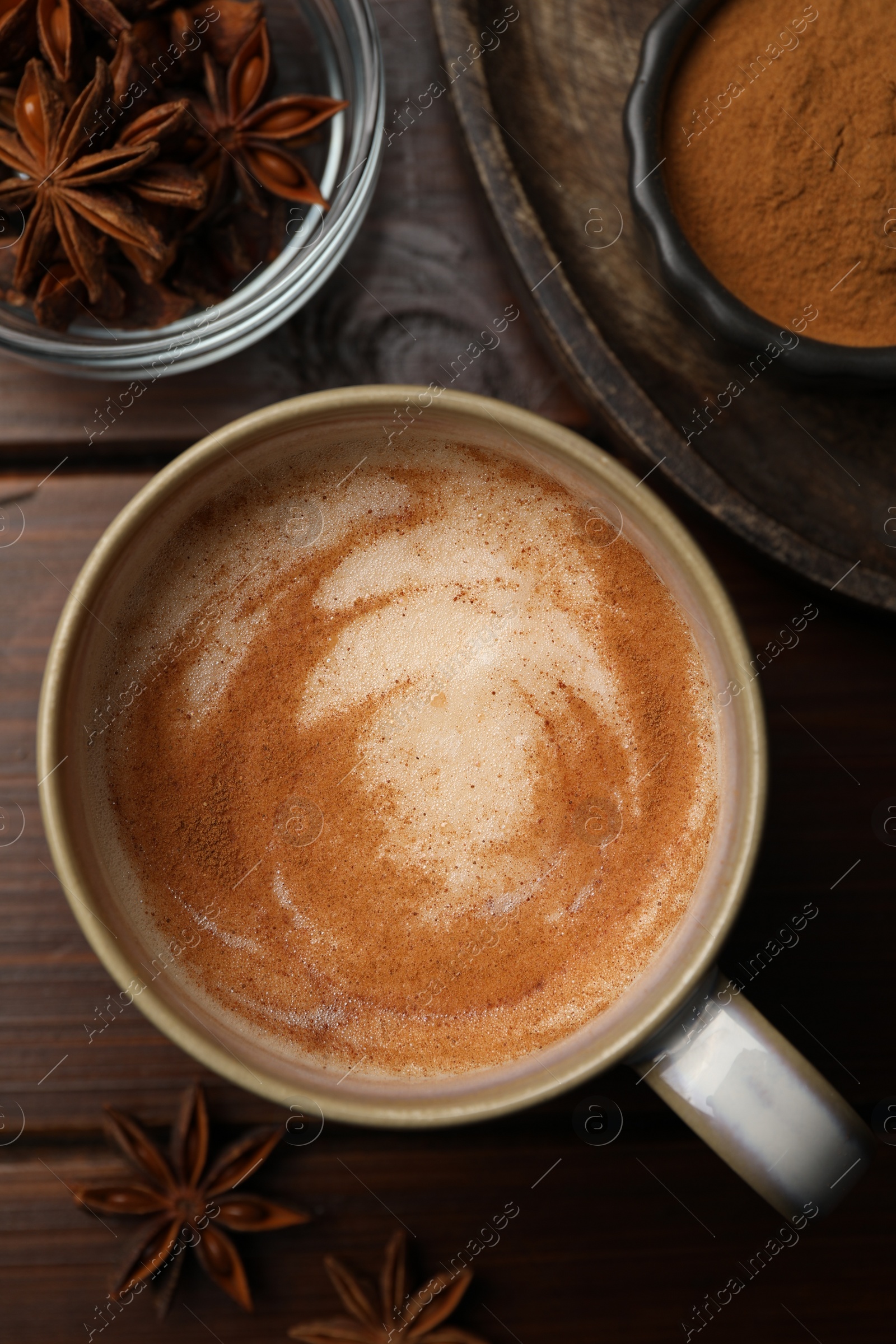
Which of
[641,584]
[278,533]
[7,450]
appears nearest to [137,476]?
[7,450]

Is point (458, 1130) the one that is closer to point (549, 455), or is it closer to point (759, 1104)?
point (759, 1104)


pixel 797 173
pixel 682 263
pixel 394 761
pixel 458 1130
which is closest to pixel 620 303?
pixel 682 263

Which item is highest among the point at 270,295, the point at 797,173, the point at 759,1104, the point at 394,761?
the point at 270,295

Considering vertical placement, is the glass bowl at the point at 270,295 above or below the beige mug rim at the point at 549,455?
above

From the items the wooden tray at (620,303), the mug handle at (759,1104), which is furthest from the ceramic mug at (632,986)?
the wooden tray at (620,303)

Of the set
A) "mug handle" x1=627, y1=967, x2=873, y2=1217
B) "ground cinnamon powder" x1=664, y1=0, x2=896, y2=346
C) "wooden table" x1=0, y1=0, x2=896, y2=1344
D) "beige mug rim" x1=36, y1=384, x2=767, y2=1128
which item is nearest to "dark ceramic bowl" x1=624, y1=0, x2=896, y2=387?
"ground cinnamon powder" x1=664, y1=0, x2=896, y2=346

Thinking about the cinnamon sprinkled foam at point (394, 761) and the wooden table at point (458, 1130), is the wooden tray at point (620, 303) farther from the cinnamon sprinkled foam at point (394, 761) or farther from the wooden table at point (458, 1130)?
the cinnamon sprinkled foam at point (394, 761)

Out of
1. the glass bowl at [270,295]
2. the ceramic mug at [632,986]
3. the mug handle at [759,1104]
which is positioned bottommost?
the mug handle at [759,1104]
